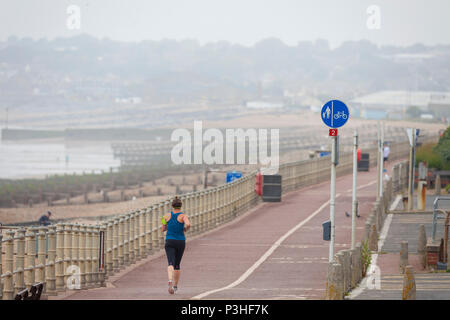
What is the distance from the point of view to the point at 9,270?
15430 millimetres

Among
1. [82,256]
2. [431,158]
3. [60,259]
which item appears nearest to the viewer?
[60,259]

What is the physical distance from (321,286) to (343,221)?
51.4 ft

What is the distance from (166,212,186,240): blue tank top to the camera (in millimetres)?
16750

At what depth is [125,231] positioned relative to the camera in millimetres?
23203

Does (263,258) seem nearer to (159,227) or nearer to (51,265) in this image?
(159,227)

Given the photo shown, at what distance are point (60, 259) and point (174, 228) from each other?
2561mm

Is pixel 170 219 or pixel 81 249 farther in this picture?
pixel 81 249

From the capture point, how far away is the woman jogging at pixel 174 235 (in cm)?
1675

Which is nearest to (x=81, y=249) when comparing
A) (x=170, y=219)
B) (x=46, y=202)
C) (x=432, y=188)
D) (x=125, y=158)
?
(x=170, y=219)

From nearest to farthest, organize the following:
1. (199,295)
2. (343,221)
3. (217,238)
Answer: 1. (199,295)
2. (217,238)
3. (343,221)

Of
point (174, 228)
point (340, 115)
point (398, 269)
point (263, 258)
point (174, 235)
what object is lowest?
point (263, 258)

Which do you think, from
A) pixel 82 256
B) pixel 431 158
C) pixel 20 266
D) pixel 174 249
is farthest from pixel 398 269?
pixel 431 158

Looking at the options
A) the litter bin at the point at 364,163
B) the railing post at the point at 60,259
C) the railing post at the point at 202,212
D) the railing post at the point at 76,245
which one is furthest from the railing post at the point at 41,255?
the litter bin at the point at 364,163
